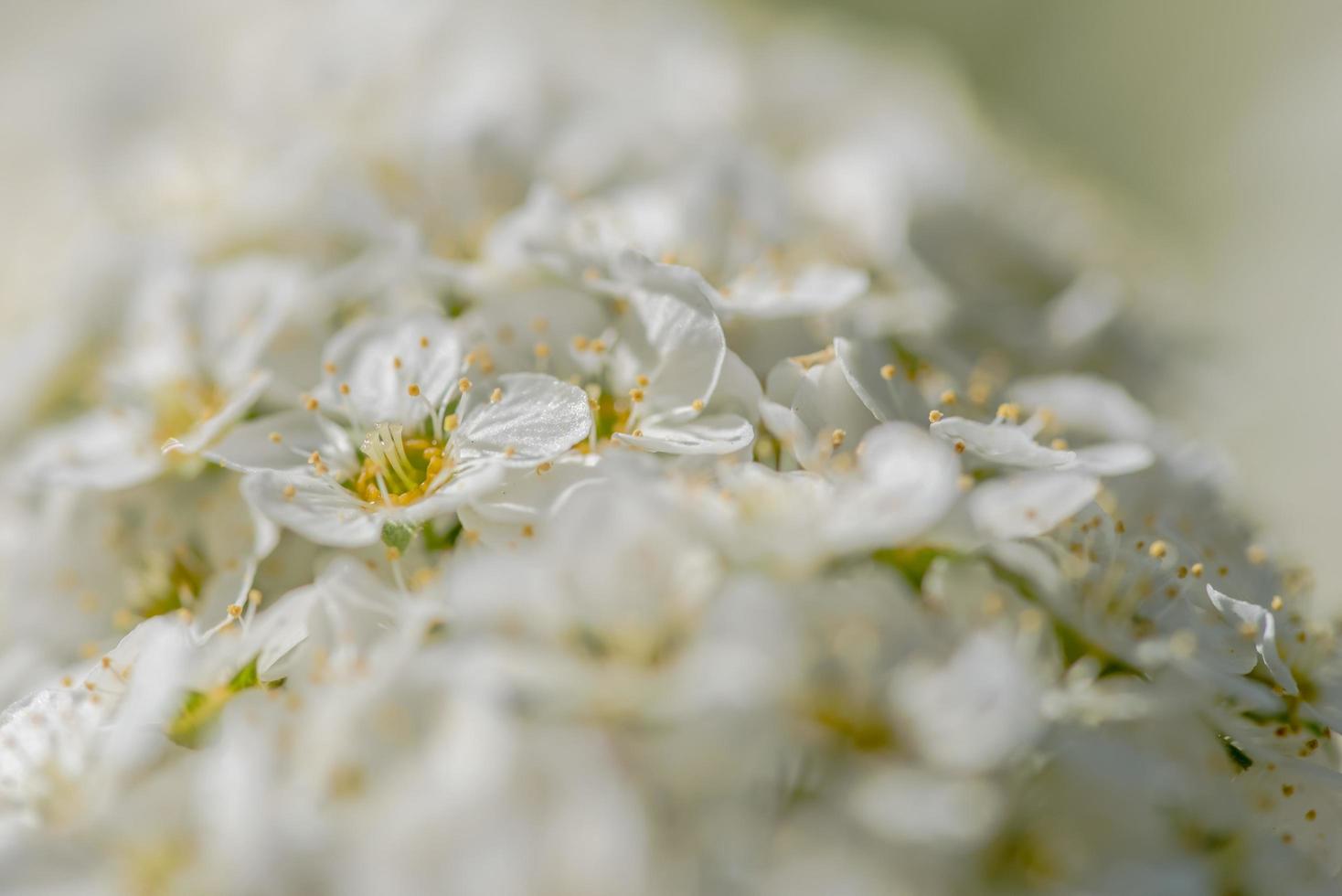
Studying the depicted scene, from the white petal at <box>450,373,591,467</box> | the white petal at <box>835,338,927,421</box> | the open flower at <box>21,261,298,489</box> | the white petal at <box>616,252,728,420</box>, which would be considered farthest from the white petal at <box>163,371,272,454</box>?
the white petal at <box>835,338,927,421</box>

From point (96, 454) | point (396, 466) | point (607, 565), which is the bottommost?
point (96, 454)

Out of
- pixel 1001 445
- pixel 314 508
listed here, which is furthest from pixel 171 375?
pixel 1001 445

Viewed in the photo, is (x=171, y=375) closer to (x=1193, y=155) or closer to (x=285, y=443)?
(x=285, y=443)

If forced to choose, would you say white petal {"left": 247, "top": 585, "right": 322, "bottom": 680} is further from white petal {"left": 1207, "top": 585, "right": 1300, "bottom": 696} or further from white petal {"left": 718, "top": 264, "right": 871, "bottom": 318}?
white petal {"left": 1207, "top": 585, "right": 1300, "bottom": 696}

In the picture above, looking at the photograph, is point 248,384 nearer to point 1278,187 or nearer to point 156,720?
point 156,720

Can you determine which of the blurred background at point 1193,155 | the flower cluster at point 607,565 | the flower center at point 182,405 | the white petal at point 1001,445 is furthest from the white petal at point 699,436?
the blurred background at point 1193,155

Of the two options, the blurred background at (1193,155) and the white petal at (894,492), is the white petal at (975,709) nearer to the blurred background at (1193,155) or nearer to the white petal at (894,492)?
the white petal at (894,492)

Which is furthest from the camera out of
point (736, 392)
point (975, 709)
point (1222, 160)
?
point (1222, 160)
